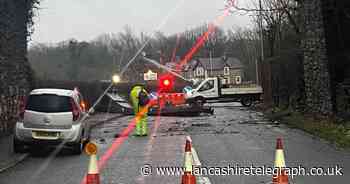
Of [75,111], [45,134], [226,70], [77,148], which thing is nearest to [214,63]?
[226,70]

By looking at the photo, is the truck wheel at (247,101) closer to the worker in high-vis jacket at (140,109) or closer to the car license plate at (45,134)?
the worker in high-vis jacket at (140,109)

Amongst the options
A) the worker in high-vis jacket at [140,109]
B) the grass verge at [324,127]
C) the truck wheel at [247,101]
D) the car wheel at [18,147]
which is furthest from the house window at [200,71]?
the car wheel at [18,147]

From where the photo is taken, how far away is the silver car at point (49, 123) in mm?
11484

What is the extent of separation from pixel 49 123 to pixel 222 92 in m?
27.7

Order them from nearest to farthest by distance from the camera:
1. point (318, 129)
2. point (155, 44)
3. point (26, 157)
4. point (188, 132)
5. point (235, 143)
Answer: point (26, 157), point (235, 143), point (318, 129), point (188, 132), point (155, 44)

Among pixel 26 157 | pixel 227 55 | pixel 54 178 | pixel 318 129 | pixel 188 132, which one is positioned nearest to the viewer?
pixel 54 178

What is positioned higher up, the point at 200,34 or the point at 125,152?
the point at 200,34

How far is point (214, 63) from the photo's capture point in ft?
362

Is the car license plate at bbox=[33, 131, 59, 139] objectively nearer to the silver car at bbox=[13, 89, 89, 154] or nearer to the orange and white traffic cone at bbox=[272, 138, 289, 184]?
the silver car at bbox=[13, 89, 89, 154]

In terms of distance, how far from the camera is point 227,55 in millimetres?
101688

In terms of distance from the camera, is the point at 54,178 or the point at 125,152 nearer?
the point at 54,178

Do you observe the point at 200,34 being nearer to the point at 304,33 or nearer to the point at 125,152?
the point at 304,33

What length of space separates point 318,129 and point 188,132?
4389mm

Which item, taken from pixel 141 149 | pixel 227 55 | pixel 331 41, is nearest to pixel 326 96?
pixel 331 41
